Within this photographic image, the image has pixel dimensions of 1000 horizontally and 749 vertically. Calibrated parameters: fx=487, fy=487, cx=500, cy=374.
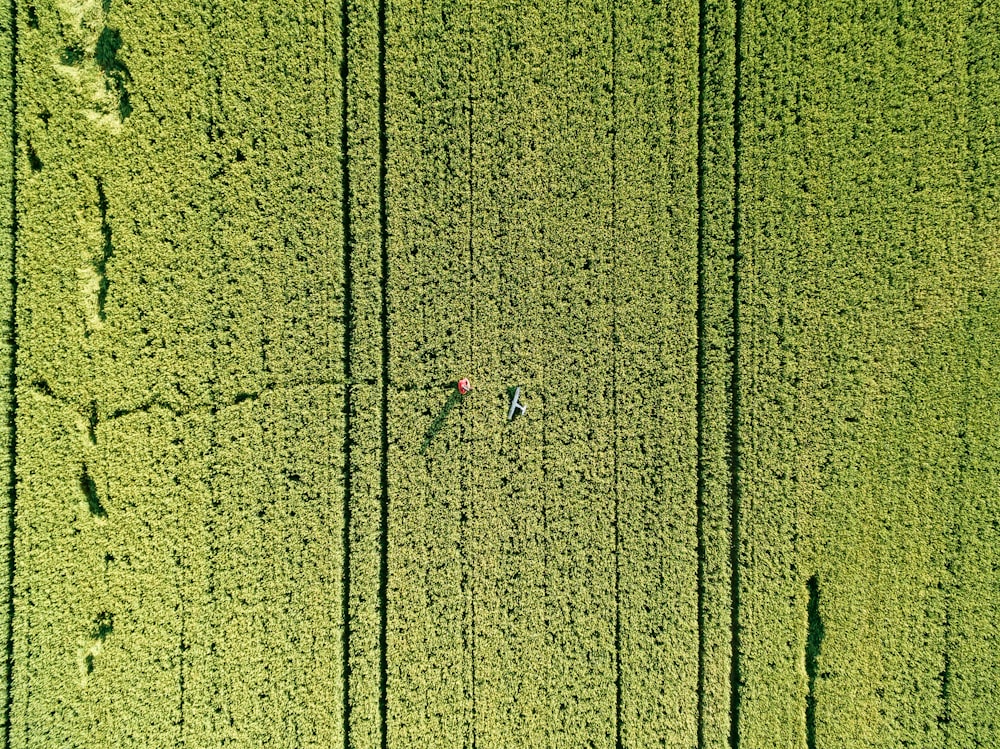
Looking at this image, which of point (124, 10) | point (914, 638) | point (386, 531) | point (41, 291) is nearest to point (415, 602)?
point (386, 531)

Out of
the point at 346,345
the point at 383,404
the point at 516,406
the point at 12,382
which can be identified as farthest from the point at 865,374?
the point at 12,382

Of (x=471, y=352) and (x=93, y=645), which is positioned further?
(x=471, y=352)

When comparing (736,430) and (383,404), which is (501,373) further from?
(736,430)

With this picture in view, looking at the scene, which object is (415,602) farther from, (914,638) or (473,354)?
(914,638)

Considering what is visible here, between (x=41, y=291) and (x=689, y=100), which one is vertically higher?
(x=689, y=100)

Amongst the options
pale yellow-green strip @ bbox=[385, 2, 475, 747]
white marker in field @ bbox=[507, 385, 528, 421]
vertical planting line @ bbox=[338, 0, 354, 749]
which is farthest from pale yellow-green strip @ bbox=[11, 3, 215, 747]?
white marker in field @ bbox=[507, 385, 528, 421]

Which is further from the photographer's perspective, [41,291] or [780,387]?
[780,387]

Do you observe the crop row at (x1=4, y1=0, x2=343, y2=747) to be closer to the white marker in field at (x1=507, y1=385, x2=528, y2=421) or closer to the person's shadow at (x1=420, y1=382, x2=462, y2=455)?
the person's shadow at (x1=420, y1=382, x2=462, y2=455)
